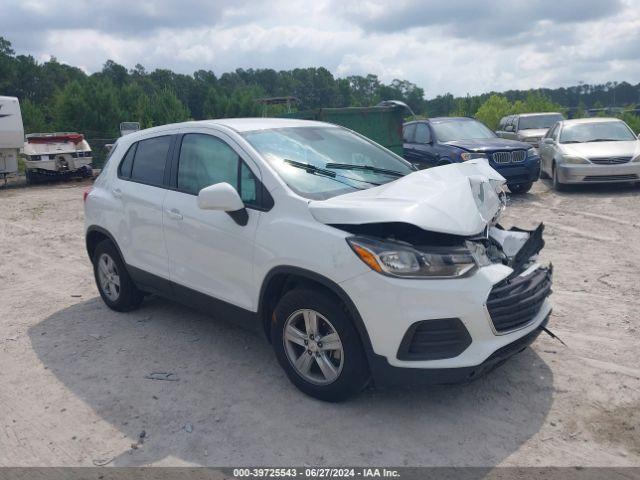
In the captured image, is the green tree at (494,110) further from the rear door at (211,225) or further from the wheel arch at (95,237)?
the rear door at (211,225)

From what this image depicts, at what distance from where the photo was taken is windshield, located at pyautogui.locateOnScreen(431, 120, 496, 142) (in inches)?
475

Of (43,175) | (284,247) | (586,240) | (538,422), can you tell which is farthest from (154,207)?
(43,175)

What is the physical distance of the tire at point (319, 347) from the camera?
11.5 feet

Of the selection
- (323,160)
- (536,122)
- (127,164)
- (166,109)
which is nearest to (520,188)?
(536,122)

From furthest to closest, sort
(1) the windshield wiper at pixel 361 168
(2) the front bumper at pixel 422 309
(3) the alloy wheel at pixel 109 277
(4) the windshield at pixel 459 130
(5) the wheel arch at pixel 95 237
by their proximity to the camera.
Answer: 1. (4) the windshield at pixel 459 130
2. (3) the alloy wheel at pixel 109 277
3. (5) the wheel arch at pixel 95 237
4. (1) the windshield wiper at pixel 361 168
5. (2) the front bumper at pixel 422 309

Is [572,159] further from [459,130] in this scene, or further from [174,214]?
[174,214]

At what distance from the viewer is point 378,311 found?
333 centimetres

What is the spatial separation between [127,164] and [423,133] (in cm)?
824

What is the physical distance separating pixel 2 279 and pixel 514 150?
898 cm

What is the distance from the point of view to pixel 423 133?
12.5 meters

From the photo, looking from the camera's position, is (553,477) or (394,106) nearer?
(553,477)

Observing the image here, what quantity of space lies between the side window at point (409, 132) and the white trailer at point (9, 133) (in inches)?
446

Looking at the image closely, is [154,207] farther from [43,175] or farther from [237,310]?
[43,175]

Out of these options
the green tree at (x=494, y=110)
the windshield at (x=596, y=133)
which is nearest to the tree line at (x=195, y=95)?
the green tree at (x=494, y=110)
